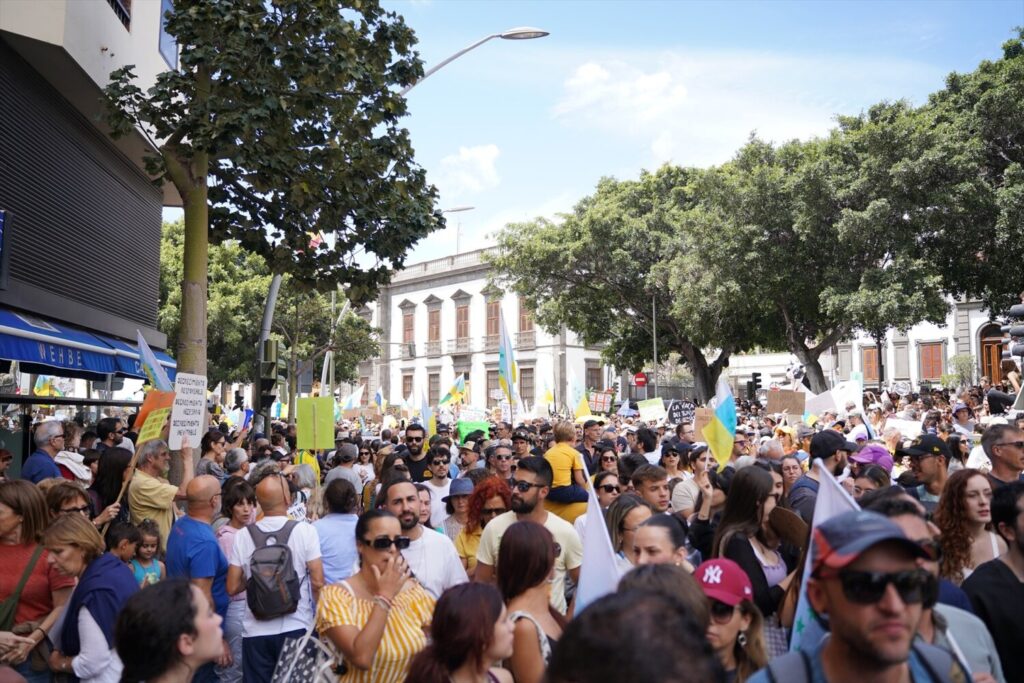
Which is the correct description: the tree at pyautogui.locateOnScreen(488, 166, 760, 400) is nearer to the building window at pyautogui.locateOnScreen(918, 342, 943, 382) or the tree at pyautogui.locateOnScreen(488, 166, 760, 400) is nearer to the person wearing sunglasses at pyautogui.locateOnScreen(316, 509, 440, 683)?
the building window at pyautogui.locateOnScreen(918, 342, 943, 382)

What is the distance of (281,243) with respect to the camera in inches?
470

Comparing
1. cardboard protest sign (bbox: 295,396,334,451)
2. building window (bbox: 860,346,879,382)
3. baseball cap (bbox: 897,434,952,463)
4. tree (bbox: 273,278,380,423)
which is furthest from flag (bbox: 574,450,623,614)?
building window (bbox: 860,346,879,382)

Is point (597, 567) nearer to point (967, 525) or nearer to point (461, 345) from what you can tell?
point (967, 525)

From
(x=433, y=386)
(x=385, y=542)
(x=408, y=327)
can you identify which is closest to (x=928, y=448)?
(x=385, y=542)

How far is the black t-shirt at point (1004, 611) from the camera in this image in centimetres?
343

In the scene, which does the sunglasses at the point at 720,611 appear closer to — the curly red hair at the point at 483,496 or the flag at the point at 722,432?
the curly red hair at the point at 483,496

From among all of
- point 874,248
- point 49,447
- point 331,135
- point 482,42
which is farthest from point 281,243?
point 874,248

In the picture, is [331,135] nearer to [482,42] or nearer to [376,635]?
[482,42]

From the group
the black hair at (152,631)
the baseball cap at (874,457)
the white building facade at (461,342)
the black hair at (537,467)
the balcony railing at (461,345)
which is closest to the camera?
the black hair at (152,631)

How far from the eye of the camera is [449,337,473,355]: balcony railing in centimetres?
6017

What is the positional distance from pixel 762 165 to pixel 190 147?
25335mm

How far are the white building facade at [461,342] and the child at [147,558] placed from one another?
1852 inches

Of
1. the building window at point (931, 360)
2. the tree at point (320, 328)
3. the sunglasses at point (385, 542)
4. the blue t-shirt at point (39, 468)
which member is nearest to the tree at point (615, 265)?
the tree at point (320, 328)

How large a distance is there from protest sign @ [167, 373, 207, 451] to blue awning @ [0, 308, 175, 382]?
241cm
